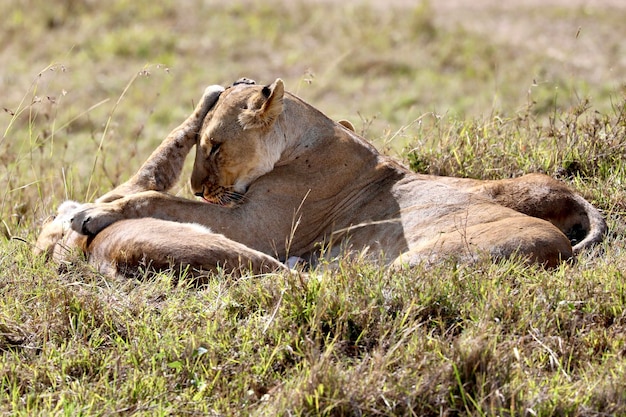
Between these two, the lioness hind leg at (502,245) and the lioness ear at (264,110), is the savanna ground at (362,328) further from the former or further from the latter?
the lioness ear at (264,110)

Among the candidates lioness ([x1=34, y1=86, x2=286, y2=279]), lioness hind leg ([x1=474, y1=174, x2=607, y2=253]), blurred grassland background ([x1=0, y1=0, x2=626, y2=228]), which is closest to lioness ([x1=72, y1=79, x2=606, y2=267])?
lioness hind leg ([x1=474, y1=174, x2=607, y2=253])

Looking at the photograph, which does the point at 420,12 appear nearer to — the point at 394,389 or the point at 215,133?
the point at 215,133

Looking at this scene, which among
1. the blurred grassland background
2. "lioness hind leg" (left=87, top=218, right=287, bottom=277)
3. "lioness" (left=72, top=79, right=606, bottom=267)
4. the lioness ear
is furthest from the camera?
the blurred grassland background

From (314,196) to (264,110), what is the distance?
517 millimetres

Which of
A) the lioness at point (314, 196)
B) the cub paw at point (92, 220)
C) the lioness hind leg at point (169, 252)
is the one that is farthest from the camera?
the lioness at point (314, 196)

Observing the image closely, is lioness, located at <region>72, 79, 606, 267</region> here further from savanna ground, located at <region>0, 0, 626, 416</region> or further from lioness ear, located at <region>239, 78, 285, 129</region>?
savanna ground, located at <region>0, 0, 626, 416</region>

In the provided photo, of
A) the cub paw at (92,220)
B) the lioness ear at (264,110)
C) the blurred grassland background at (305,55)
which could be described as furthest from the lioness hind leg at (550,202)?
the blurred grassland background at (305,55)

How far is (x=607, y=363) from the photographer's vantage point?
3564 millimetres

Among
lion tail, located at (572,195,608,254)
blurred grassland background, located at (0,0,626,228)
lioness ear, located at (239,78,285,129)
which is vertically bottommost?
blurred grassland background, located at (0,0,626,228)

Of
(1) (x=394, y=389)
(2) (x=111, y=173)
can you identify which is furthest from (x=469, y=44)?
(1) (x=394, y=389)

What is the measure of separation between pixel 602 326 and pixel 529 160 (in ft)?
6.68

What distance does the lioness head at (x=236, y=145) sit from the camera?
5.23 m

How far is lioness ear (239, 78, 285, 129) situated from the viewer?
17.0 feet

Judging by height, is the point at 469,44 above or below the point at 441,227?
below
